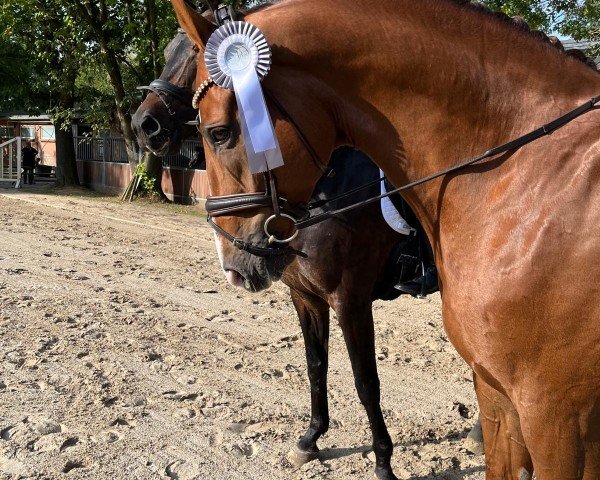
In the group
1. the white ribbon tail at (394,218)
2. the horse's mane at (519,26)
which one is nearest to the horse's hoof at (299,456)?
the white ribbon tail at (394,218)

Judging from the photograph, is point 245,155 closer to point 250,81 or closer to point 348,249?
point 250,81

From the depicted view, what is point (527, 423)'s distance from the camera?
1.81 meters

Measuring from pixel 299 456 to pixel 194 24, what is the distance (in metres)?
2.58

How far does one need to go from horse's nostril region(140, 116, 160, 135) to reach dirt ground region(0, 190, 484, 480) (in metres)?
1.80

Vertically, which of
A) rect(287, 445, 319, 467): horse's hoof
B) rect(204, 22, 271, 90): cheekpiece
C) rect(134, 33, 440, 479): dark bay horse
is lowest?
rect(287, 445, 319, 467): horse's hoof

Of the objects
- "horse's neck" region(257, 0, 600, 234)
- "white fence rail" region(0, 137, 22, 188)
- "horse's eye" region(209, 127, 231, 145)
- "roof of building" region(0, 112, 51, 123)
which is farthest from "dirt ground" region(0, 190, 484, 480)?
"roof of building" region(0, 112, 51, 123)

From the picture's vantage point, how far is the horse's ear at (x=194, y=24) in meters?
1.94

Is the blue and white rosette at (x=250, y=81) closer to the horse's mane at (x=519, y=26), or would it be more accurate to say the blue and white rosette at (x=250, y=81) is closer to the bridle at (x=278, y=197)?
the bridle at (x=278, y=197)

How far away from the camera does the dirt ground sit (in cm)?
355

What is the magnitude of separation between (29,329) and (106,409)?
1781 millimetres

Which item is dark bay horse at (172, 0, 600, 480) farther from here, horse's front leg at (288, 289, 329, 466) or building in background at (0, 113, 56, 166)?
building in background at (0, 113, 56, 166)

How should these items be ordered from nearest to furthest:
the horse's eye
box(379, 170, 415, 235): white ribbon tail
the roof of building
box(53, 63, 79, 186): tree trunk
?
1. the horse's eye
2. box(379, 170, 415, 235): white ribbon tail
3. box(53, 63, 79, 186): tree trunk
4. the roof of building

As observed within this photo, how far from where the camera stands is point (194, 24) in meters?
1.96

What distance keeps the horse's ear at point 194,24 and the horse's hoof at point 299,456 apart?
8.23 ft
